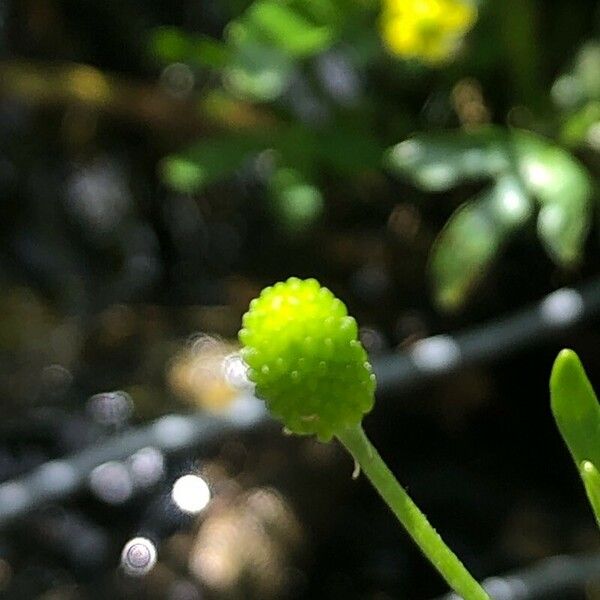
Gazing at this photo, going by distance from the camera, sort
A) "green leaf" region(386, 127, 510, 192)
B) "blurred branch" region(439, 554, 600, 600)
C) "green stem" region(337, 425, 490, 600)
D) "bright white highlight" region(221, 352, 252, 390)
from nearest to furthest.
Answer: "green stem" region(337, 425, 490, 600) → "blurred branch" region(439, 554, 600, 600) → "green leaf" region(386, 127, 510, 192) → "bright white highlight" region(221, 352, 252, 390)

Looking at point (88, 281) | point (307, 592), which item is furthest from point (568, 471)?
point (88, 281)

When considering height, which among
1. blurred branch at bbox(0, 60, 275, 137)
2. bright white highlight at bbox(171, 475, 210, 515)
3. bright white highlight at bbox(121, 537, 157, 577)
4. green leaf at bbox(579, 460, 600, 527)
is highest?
green leaf at bbox(579, 460, 600, 527)

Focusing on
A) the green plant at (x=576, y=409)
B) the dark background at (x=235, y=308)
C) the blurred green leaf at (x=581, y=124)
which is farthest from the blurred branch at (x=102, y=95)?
the green plant at (x=576, y=409)

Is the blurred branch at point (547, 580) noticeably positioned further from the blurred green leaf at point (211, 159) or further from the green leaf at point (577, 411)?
the blurred green leaf at point (211, 159)

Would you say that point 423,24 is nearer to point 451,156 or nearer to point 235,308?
point 451,156

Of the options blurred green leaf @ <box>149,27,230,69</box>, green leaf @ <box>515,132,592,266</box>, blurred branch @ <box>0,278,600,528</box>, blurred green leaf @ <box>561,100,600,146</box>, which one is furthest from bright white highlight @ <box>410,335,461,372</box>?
blurred green leaf @ <box>149,27,230,69</box>

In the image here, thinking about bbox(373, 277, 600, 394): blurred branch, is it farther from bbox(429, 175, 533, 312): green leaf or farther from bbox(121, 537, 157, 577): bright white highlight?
bbox(121, 537, 157, 577): bright white highlight

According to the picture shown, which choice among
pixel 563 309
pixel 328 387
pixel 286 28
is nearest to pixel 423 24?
pixel 286 28
